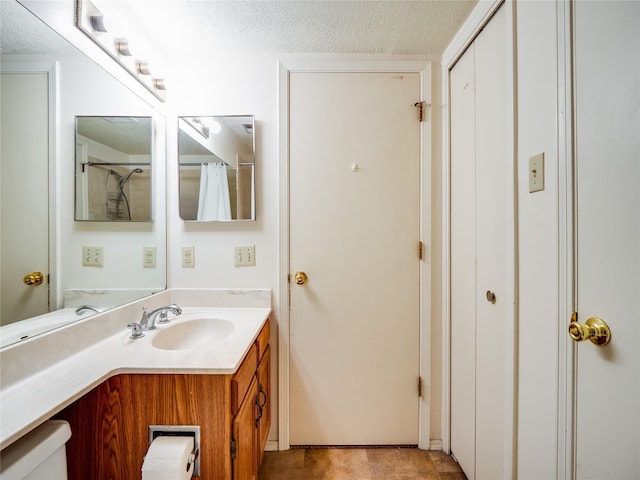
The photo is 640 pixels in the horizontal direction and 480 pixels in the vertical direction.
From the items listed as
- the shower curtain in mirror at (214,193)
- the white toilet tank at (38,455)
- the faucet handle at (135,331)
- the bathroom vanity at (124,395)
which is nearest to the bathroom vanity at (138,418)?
the bathroom vanity at (124,395)

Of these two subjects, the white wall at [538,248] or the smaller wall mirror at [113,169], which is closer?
the white wall at [538,248]

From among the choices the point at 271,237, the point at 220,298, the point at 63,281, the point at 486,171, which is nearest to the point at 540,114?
the point at 486,171

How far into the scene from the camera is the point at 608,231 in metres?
0.59

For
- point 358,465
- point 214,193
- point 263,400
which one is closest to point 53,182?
point 214,193

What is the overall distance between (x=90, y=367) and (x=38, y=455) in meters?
0.26

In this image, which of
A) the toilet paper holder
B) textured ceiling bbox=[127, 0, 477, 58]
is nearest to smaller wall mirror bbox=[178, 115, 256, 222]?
textured ceiling bbox=[127, 0, 477, 58]

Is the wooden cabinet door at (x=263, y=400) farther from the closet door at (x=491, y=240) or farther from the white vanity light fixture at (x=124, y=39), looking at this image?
the white vanity light fixture at (x=124, y=39)

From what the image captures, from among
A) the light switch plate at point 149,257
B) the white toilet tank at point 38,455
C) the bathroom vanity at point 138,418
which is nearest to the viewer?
the white toilet tank at point 38,455

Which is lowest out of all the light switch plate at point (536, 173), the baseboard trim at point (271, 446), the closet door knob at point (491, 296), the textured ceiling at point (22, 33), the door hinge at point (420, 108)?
the baseboard trim at point (271, 446)

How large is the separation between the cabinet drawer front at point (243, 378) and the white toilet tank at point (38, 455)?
43 cm

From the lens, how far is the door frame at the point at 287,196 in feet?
4.50

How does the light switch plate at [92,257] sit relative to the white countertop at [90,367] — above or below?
above

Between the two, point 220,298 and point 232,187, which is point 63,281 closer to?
point 220,298

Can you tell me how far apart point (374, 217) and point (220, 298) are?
1019 mm
